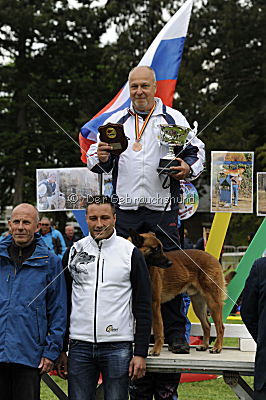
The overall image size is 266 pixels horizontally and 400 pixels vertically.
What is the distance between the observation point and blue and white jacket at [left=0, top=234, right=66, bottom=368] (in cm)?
384

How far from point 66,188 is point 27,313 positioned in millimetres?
2803

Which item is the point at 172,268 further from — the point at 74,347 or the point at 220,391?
the point at 220,391

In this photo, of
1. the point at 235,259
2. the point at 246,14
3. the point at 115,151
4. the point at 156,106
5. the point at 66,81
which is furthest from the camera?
the point at 66,81

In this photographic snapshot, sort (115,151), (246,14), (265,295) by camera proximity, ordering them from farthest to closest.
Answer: (246,14)
(115,151)
(265,295)

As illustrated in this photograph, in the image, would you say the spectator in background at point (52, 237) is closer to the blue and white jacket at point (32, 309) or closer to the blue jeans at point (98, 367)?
the blue and white jacket at point (32, 309)

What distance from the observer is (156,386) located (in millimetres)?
4824

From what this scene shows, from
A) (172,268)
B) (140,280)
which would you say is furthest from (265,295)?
(172,268)

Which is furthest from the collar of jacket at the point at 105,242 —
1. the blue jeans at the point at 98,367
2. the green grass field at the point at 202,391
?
the green grass field at the point at 202,391

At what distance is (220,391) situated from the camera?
7379mm

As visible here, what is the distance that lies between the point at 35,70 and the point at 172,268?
25.5 meters

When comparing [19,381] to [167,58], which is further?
[167,58]

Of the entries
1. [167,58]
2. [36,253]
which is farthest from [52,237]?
[36,253]

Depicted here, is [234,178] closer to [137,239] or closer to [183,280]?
[183,280]

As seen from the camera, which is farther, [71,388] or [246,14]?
[246,14]
